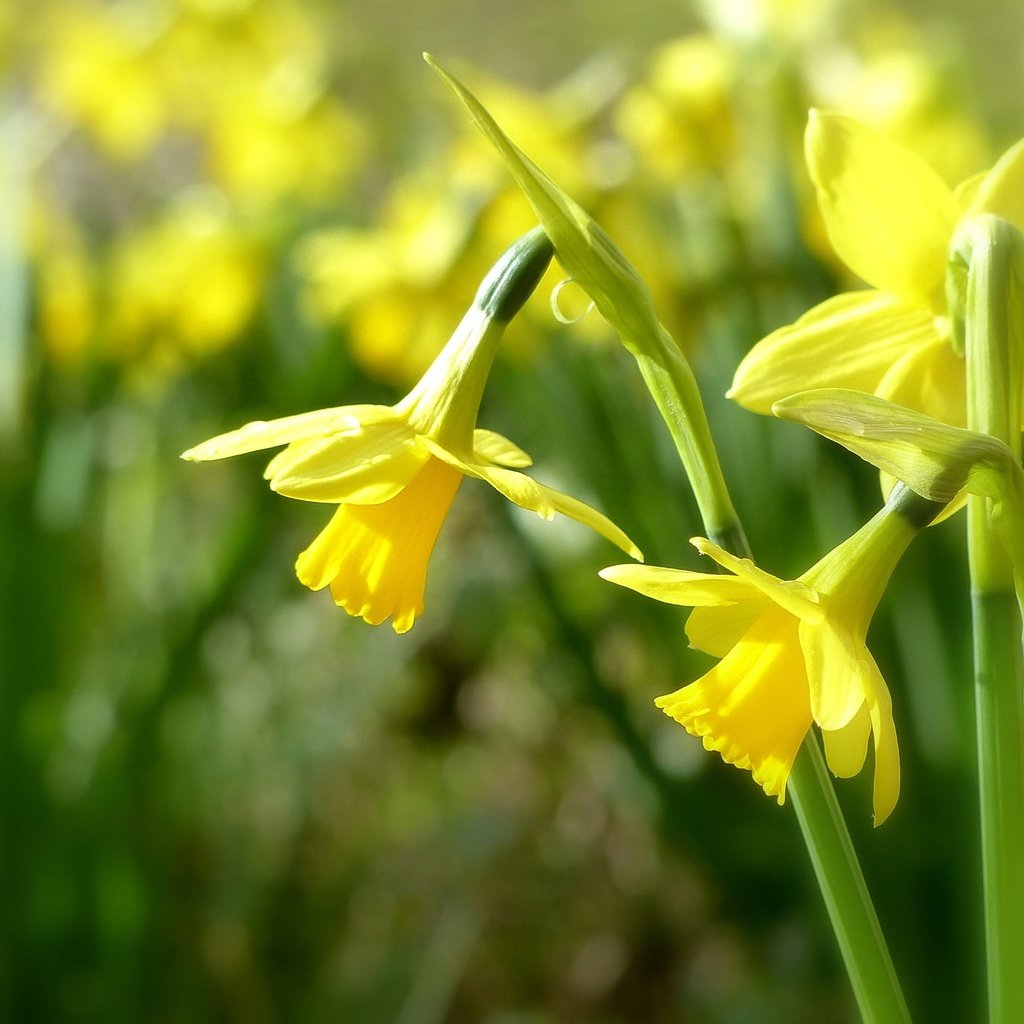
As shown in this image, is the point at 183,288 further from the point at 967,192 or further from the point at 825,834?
the point at 825,834

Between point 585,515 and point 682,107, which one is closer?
point 585,515

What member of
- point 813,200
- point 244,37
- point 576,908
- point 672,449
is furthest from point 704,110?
point 576,908

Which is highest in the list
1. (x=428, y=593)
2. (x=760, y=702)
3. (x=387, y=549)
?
(x=387, y=549)

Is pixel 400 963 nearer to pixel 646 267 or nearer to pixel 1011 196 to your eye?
pixel 646 267

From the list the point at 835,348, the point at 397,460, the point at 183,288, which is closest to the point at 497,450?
the point at 397,460

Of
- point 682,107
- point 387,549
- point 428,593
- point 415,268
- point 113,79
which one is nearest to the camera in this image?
point 387,549
